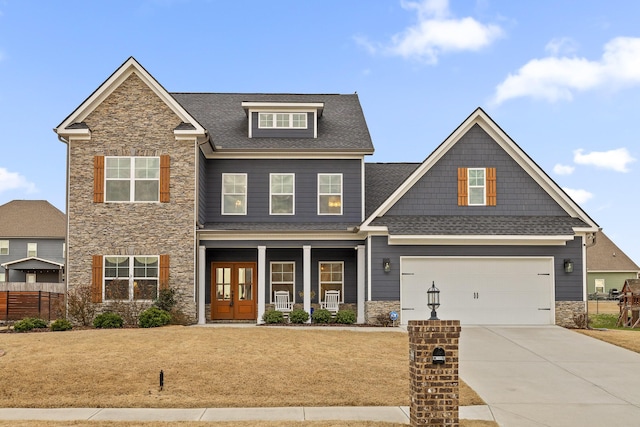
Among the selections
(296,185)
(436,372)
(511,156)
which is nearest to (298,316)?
(296,185)

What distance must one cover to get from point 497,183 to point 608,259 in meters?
35.6

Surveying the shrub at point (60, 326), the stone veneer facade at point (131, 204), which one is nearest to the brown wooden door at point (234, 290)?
the stone veneer facade at point (131, 204)

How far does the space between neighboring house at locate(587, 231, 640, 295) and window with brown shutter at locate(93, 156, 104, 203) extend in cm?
4110

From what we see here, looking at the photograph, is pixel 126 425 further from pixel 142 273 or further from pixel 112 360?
pixel 142 273

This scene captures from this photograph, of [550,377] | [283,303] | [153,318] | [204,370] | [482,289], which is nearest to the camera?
[204,370]

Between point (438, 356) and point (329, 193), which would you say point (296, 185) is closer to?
point (329, 193)

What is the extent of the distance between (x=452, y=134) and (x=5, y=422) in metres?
16.5

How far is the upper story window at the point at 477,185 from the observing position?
78.3 feet

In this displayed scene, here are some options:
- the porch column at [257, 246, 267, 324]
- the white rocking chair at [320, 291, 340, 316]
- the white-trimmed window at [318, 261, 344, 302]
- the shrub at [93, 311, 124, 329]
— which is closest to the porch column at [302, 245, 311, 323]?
the white rocking chair at [320, 291, 340, 316]

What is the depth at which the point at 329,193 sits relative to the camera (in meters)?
25.7

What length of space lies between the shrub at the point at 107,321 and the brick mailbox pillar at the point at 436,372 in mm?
13669

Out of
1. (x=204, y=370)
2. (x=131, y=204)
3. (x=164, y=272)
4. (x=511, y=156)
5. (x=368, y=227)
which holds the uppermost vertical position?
(x=511, y=156)

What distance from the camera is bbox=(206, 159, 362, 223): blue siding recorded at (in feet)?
83.8

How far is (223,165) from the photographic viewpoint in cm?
2569
